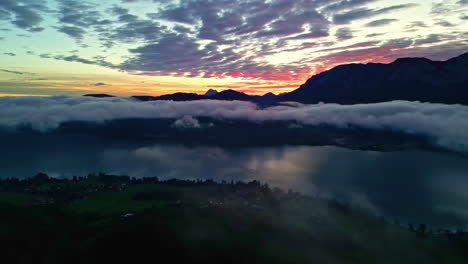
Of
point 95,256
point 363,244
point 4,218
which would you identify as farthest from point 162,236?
point 363,244

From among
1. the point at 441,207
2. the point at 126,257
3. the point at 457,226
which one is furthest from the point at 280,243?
the point at 441,207

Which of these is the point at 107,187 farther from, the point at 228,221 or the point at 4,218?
the point at 228,221

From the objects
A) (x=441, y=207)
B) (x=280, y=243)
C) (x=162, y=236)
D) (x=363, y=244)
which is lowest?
(x=441, y=207)

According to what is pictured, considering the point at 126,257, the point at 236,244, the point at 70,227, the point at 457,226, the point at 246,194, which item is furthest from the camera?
the point at 246,194

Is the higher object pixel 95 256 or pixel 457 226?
pixel 95 256

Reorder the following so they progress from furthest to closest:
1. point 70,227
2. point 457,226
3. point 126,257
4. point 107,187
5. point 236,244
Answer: point 107,187
point 457,226
point 70,227
point 236,244
point 126,257

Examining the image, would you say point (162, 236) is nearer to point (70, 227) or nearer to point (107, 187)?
point (70, 227)

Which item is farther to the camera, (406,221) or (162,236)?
(406,221)
